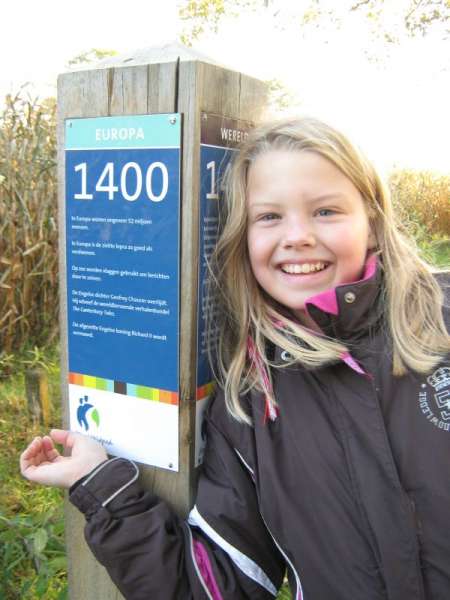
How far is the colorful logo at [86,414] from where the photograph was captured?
62.6 inches

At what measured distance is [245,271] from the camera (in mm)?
1606

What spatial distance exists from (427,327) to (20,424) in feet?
9.28

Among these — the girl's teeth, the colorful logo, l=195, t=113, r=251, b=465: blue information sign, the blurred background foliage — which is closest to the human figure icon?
the colorful logo

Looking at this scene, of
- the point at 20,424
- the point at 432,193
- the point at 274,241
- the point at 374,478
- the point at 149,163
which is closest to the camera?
the point at 374,478

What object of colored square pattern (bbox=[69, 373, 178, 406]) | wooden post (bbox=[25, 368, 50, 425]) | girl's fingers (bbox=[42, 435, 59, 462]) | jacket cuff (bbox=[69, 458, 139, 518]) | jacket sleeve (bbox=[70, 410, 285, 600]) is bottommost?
wooden post (bbox=[25, 368, 50, 425])

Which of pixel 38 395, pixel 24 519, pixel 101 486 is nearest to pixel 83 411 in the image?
pixel 101 486

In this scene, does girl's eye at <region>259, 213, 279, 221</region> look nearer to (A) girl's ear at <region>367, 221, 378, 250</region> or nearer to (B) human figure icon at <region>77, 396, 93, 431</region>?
(A) girl's ear at <region>367, 221, 378, 250</region>

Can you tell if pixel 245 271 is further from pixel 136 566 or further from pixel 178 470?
pixel 136 566

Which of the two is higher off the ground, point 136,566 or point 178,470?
point 178,470

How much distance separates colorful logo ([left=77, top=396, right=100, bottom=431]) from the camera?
1.59 meters

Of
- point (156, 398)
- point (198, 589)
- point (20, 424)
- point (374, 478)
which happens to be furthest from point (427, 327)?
point (20, 424)

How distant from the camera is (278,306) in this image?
5.37 ft

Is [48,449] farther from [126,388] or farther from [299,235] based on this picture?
[299,235]

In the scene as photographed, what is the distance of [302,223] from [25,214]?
11.2 feet
